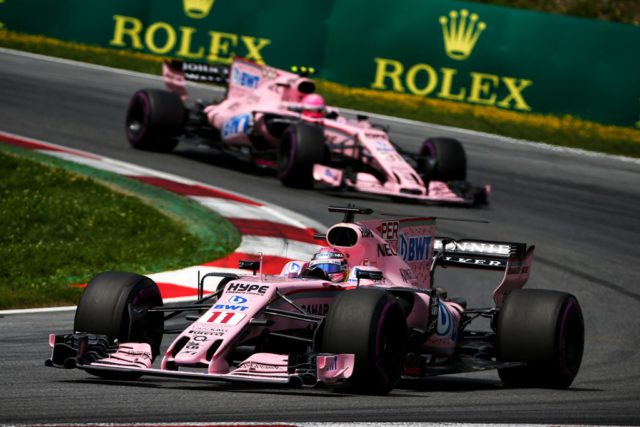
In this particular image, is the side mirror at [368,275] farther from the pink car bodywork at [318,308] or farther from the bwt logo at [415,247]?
the bwt logo at [415,247]

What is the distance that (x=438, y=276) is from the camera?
14.6m

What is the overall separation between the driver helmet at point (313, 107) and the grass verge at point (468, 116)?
20.8 feet

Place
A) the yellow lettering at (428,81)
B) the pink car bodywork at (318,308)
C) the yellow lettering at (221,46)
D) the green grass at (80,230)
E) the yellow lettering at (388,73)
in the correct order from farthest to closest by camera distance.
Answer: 1. the yellow lettering at (221,46)
2. the yellow lettering at (388,73)
3. the yellow lettering at (428,81)
4. the green grass at (80,230)
5. the pink car bodywork at (318,308)

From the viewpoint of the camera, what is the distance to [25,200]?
1553 cm

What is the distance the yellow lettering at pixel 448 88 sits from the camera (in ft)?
87.8

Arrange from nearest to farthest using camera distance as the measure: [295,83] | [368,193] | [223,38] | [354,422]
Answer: [354,422] → [368,193] → [295,83] → [223,38]

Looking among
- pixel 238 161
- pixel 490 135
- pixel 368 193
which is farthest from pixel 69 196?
pixel 490 135

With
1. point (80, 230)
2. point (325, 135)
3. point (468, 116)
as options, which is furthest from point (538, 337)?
point (468, 116)

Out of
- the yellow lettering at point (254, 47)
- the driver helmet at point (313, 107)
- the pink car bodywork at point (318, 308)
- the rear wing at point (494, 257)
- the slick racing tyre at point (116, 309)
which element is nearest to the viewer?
the pink car bodywork at point (318, 308)

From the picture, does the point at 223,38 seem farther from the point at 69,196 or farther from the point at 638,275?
the point at 638,275

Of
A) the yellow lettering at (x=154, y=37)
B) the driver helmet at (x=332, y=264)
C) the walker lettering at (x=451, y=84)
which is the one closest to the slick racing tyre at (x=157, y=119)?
the yellow lettering at (x=154, y=37)

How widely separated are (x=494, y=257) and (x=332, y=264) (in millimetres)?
1648

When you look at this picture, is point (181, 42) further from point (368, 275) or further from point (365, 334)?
point (365, 334)

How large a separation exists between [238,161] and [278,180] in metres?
2.12
